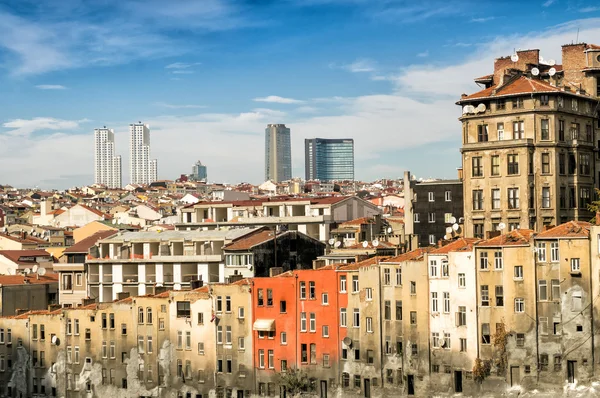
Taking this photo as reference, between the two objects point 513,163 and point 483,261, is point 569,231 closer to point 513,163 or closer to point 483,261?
point 483,261

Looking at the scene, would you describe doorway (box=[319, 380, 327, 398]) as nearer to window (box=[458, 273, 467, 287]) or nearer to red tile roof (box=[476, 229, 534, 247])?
window (box=[458, 273, 467, 287])

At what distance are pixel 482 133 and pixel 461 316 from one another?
2278cm

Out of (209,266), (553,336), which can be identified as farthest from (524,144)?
(209,266)

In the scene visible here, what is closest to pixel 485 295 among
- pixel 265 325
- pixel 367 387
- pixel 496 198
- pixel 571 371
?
pixel 571 371

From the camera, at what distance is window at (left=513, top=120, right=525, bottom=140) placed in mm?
99812

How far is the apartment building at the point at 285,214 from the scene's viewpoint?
124 metres

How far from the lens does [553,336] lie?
80625mm

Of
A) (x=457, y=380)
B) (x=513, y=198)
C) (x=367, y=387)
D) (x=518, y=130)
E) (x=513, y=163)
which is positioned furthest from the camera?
(x=518, y=130)

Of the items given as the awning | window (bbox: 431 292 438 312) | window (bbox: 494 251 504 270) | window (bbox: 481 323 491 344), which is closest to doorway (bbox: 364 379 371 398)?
window (bbox: 431 292 438 312)

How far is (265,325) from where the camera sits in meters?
93.6

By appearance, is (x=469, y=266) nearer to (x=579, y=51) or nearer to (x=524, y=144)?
(x=524, y=144)

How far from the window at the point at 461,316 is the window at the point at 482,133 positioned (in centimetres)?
2208

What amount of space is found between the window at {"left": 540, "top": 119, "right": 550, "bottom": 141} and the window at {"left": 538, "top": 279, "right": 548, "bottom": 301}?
71.9ft

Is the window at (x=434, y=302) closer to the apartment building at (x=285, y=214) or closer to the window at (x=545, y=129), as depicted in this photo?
the window at (x=545, y=129)
